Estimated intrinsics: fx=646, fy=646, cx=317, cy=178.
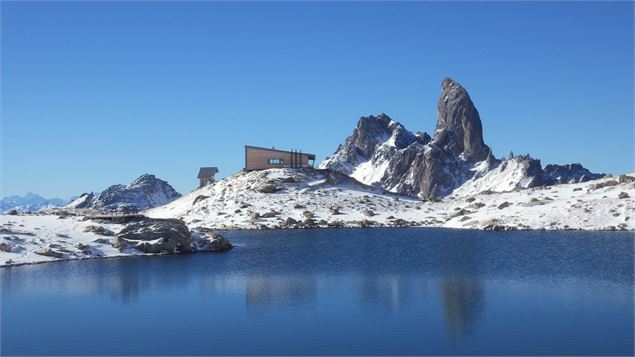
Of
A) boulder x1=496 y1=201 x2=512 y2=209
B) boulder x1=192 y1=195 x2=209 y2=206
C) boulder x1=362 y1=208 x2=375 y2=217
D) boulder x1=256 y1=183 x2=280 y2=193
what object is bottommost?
boulder x1=362 y1=208 x2=375 y2=217

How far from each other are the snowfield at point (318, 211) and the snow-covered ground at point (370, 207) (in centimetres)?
17

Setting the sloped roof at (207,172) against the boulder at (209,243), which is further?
the sloped roof at (207,172)

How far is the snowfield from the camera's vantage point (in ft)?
238

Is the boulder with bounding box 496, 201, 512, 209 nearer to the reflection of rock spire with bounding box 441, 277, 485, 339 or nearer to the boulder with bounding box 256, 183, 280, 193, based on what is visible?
the boulder with bounding box 256, 183, 280, 193

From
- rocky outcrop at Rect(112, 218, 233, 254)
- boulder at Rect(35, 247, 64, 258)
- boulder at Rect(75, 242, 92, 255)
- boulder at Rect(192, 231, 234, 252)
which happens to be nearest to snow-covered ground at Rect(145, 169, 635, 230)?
boulder at Rect(192, 231, 234, 252)

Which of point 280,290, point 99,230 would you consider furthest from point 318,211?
point 280,290

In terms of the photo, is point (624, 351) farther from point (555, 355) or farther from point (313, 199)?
point (313, 199)

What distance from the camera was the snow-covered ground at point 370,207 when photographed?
335 ft

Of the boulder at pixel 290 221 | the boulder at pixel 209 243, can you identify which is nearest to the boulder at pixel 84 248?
the boulder at pixel 209 243

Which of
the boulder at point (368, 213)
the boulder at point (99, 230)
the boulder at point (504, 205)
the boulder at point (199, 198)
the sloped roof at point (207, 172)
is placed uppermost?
the sloped roof at point (207, 172)

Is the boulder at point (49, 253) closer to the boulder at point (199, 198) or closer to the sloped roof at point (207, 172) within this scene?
the boulder at point (199, 198)

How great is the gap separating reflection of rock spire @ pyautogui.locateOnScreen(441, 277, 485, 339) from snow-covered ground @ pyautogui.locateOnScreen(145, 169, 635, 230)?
181 feet

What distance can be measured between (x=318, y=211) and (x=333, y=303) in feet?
272

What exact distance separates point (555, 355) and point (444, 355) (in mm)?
4925
